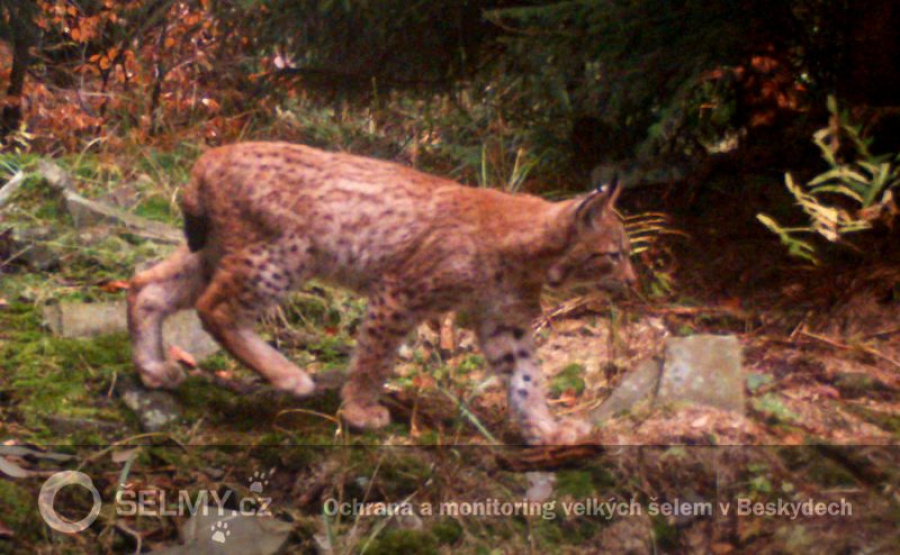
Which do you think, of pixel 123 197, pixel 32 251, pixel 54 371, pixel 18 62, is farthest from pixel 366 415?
pixel 18 62

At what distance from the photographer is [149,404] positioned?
4473 millimetres

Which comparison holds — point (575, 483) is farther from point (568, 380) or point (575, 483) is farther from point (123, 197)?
point (123, 197)

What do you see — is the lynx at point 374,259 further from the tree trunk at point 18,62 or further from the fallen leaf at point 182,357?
the tree trunk at point 18,62

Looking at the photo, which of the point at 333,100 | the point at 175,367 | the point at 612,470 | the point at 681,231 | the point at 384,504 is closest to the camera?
the point at 384,504

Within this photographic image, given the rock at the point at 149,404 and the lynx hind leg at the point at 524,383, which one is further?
the lynx hind leg at the point at 524,383

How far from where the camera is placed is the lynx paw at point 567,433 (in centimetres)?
448

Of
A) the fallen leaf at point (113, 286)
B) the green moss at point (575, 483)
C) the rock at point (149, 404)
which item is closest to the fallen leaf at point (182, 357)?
the rock at point (149, 404)

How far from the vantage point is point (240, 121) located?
27.8 ft

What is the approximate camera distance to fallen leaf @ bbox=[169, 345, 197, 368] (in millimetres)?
5090

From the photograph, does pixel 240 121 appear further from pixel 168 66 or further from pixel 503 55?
pixel 503 55

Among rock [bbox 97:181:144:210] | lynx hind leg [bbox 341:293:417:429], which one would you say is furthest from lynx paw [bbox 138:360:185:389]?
rock [bbox 97:181:144:210]

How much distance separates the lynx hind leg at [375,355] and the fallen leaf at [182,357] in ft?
2.87

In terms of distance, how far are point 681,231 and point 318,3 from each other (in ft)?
8.45

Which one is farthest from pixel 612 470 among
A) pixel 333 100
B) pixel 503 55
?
pixel 333 100
